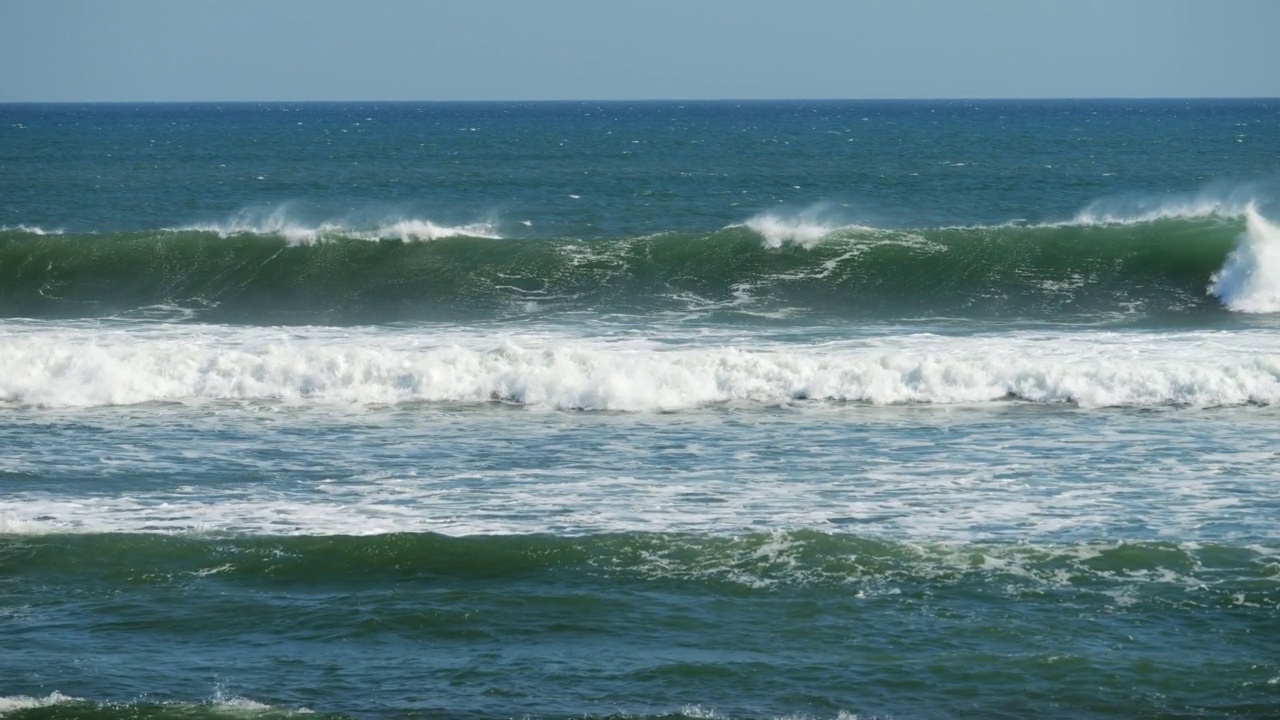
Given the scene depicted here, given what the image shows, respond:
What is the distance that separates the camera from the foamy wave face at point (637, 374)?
16.7 m

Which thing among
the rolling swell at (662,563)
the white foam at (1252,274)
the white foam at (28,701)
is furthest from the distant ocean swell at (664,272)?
the white foam at (28,701)

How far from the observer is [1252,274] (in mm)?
24000

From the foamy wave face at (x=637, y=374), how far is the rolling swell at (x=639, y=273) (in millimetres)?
5073

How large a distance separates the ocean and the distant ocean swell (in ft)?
0.33

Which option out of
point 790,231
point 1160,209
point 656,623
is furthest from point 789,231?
point 656,623

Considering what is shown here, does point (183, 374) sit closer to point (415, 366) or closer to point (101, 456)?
point (415, 366)

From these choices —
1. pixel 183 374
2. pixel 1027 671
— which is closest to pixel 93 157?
pixel 183 374

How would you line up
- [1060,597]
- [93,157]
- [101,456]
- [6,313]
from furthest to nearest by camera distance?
[93,157] → [6,313] → [101,456] → [1060,597]

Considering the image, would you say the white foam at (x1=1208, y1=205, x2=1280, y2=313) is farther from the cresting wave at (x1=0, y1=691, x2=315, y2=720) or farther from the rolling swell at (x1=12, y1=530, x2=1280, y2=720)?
the cresting wave at (x1=0, y1=691, x2=315, y2=720)

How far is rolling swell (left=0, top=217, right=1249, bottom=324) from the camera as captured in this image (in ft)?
79.9

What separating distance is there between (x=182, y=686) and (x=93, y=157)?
5921 centimetres

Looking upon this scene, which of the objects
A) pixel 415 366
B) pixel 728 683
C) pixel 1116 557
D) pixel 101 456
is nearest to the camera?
pixel 728 683

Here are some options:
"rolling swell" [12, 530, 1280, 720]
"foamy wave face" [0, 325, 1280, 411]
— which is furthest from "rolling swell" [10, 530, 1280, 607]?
"foamy wave face" [0, 325, 1280, 411]

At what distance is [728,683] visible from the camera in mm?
8398
